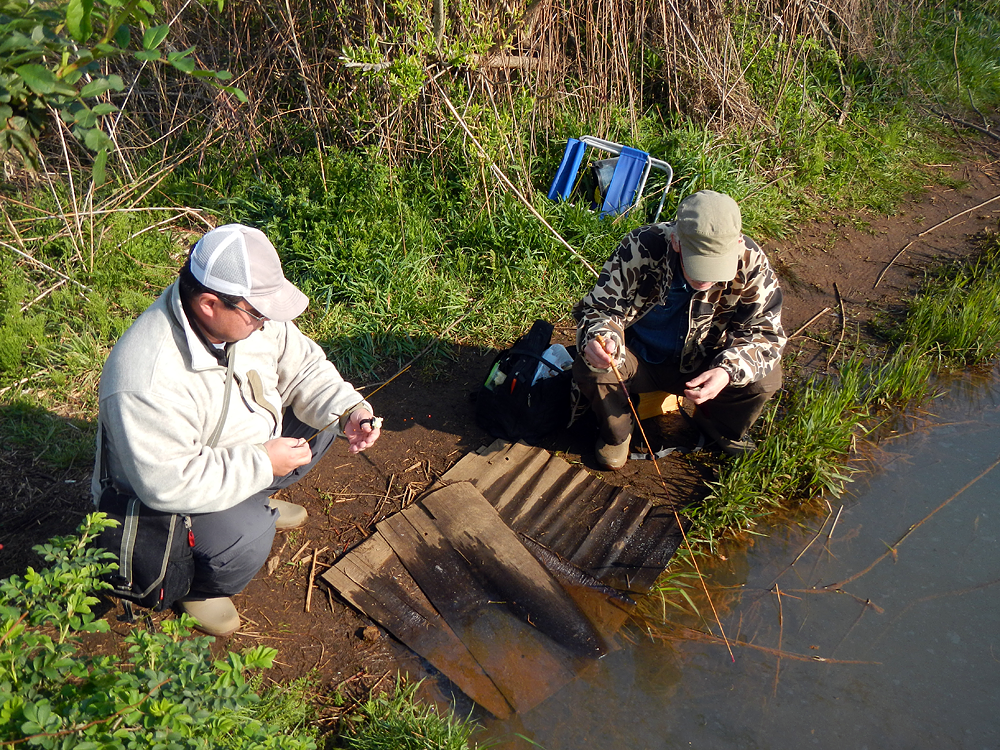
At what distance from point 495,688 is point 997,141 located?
7.14 metres

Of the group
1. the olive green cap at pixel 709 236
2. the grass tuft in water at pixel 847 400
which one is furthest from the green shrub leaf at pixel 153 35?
the grass tuft in water at pixel 847 400

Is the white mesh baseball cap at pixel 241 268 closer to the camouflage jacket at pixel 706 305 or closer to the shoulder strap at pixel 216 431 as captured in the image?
the shoulder strap at pixel 216 431

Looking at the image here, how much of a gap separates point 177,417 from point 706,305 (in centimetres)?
224

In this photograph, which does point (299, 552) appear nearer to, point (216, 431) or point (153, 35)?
point (216, 431)

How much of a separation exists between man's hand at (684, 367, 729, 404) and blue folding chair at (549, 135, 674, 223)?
2124mm

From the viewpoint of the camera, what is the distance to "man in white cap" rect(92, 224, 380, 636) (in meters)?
2.17

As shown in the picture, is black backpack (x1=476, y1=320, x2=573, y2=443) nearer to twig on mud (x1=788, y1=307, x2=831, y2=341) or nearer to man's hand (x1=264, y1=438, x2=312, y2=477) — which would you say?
man's hand (x1=264, y1=438, x2=312, y2=477)

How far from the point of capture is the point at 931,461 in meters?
3.78

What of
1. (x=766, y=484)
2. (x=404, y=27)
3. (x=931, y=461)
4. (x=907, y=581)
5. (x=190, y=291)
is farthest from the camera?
(x=404, y=27)

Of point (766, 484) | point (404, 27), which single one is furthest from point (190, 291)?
point (404, 27)

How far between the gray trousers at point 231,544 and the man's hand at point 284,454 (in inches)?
8.1

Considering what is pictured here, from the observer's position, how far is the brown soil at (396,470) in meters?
2.79

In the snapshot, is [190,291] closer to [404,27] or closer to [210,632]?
Answer: [210,632]

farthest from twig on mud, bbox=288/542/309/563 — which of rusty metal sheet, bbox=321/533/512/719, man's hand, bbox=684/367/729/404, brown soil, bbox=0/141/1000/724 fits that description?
man's hand, bbox=684/367/729/404
